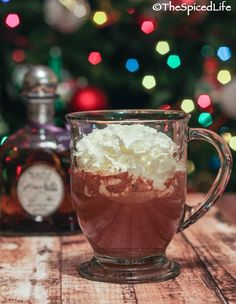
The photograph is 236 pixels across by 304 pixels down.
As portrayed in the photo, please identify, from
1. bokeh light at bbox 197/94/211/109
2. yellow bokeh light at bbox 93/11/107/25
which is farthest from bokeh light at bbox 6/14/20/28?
bokeh light at bbox 197/94/211/109

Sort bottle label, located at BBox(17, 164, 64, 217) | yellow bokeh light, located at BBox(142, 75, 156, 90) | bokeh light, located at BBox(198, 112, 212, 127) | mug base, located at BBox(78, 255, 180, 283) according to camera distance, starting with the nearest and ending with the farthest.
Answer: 1. mug base, located at BBox(78, 255, 180, 283)
2. bottle label, located at BBox(17, 164, 64, 217)
3. bokeh light, located at BBox(198, 112, 212, 127)
4. yellow bokeh light, located at BBox(142, 75, 156, 90)

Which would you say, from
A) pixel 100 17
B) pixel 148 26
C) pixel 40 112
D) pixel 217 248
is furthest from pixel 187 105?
pixel 217 248

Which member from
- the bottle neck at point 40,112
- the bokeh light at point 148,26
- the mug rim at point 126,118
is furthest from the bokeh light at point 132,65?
the mug rim at point 126,118

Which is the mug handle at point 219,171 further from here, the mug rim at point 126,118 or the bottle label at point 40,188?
the bottle label at point 40,188

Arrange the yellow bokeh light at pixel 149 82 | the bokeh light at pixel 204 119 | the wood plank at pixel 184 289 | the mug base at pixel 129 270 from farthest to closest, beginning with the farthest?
the yellow bokeh light at pixel 149 82, the bokeh light at pixel 204 119, the mug base at pixel 129 270, the wood plank at pixel 184 289

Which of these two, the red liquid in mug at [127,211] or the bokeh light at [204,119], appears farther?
the bokeh light at [204,119]

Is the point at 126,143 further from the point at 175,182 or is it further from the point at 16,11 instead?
the point at 16,11

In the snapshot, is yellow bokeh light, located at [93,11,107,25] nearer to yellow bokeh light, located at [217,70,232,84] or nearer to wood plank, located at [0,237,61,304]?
yellow bokeh light, located at [217,70,232,84]
